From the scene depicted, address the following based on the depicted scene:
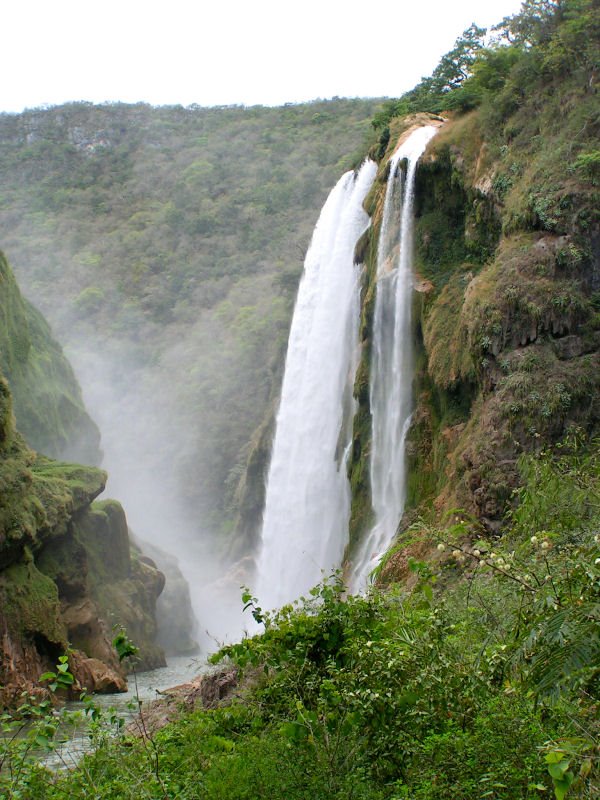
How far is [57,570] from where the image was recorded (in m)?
22.7

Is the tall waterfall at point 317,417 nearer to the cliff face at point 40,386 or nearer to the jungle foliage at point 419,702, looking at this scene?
the cliff face at point 40,386

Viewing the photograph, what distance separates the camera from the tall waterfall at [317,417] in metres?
28.0

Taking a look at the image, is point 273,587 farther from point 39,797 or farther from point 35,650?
point 39,797

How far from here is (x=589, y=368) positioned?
15453 millimetres

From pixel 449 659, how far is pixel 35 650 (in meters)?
15.2

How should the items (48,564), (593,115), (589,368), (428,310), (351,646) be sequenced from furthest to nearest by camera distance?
(48,564)
(428,310)
(593,115)
(589,368)
(351,646)

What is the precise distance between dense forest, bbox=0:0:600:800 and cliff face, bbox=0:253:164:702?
275 inches

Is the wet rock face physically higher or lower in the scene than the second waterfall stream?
lower

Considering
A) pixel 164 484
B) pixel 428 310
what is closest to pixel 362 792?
pixel 428 310

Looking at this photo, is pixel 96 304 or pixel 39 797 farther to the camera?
pixel 96 304

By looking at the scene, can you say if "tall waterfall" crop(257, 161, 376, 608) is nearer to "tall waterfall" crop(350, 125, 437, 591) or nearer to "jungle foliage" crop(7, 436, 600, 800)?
"tall waterfall" crop(350, 125, 437, 591)

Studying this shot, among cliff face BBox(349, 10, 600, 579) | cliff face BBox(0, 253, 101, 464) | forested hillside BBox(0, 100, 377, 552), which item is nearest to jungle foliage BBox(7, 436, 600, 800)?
cliff face BBox(349, 10, 600, 579)

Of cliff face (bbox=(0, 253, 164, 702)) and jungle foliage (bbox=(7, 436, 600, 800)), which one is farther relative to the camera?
cliff face (bbox=(0, 253, 164, 702))

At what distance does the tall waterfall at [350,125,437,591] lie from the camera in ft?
69.4
